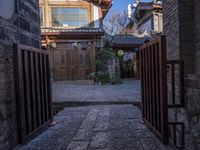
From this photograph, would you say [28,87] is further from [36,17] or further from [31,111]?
[36,17]

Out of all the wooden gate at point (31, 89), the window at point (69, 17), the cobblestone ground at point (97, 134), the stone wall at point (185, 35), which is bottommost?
the cobblestone ground at point (97, 134)

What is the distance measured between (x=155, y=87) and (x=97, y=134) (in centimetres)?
115

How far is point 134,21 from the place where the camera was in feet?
81.7

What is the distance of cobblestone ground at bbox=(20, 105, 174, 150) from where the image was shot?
3775mm

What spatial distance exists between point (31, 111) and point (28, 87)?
0.37 metres

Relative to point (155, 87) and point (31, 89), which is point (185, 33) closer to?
point (155, 87)

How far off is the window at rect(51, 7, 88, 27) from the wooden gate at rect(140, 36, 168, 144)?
12.3 meters

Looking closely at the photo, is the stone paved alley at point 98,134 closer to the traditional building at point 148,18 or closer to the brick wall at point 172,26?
the brick wall at point 172,26

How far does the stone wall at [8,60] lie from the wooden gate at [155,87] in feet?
6.13

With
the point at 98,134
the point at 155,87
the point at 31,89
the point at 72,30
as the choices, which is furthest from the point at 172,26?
the point at 72,30

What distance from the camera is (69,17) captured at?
16.8 metres

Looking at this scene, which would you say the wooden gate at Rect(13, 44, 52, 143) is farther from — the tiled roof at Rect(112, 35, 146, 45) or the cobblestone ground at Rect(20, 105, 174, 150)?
the tiled roof at Rect(112, 35, 146, 45)

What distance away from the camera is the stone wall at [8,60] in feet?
11.4

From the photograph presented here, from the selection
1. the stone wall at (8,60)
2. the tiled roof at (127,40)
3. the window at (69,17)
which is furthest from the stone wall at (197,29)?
the tiled roof at (127,40)
